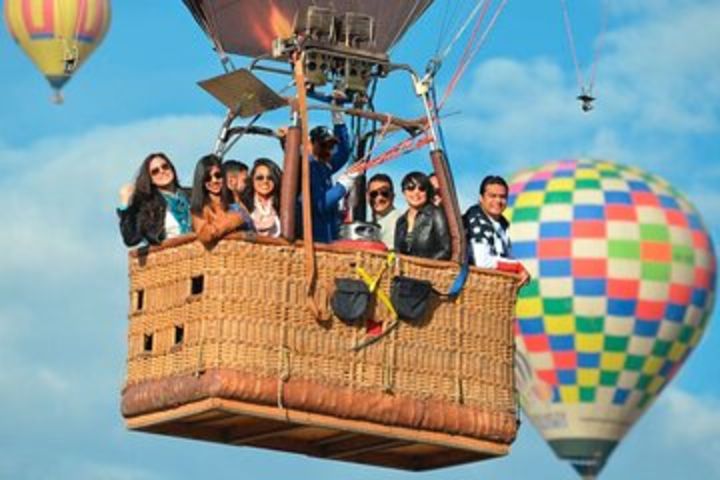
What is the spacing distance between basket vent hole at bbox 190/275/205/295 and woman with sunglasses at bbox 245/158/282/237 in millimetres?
268

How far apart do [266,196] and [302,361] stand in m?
0.62

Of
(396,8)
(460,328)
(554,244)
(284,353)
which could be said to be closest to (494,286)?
(460,328)

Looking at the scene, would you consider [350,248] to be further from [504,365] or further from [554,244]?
[554,244]

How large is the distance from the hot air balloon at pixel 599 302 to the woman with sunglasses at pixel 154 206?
544 inches

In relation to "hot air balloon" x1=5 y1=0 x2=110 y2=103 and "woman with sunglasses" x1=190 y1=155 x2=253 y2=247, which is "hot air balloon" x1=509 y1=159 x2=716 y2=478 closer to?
"hot air balloon" x1=5 y1=0 x2=110 y2=103

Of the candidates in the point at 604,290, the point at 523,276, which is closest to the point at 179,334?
the point at 523,276

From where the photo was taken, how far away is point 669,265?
25.0 metres

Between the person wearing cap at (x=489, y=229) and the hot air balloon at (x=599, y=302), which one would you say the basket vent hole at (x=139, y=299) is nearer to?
the person wearing cap at (x=489, y=229)

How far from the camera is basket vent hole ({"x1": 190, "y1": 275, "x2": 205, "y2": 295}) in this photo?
973cm

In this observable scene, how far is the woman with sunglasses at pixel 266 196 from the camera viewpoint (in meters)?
9.81

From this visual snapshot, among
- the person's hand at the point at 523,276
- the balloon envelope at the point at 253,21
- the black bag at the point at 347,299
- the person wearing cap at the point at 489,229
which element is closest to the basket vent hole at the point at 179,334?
the black bag at the point at 347,299

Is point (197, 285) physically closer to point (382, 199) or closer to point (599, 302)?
point (382, 199)

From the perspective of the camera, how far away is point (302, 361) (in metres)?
9.73

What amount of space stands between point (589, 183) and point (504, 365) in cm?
1545
